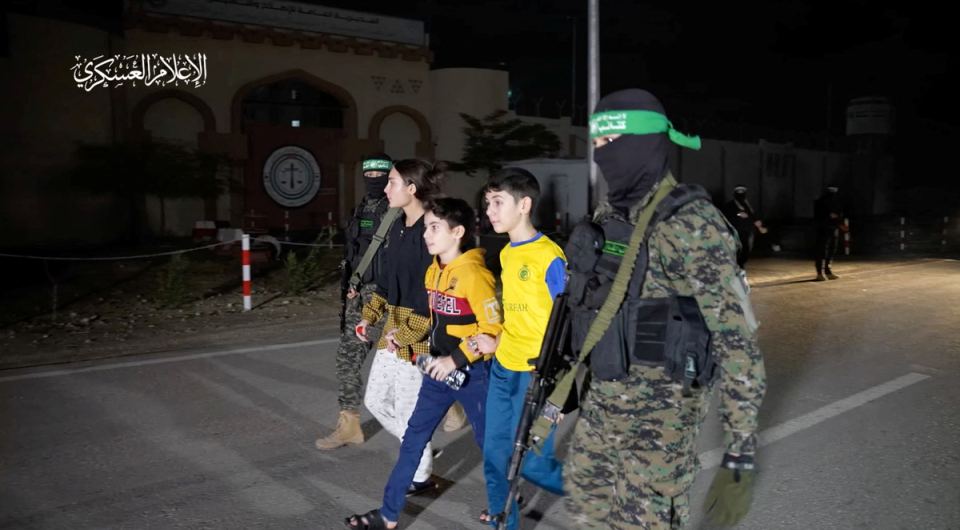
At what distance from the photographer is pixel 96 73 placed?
64.8 feet

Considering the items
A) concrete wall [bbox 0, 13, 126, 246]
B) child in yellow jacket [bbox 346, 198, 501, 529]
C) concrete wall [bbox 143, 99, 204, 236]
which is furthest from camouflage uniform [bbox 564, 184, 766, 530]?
concrete wall [bbox 143, 99, 204, 236]

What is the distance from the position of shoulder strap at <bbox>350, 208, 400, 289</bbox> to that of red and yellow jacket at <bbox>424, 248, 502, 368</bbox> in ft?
2.73

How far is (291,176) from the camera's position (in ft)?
84.1

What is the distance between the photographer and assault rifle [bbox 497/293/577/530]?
105 inches

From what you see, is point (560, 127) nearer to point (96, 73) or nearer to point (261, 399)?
point (96, 73)

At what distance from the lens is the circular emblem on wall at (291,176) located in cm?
2523

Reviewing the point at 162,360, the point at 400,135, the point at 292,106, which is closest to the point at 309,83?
the point at 292,106

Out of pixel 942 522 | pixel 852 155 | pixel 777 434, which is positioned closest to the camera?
pixel 942 522

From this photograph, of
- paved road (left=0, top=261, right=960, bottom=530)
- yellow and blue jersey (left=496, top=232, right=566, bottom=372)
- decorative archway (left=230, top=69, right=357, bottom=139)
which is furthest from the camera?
decorative archway (left=230, top=69, right=357, bottom=139)

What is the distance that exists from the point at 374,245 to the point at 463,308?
110 centimetres

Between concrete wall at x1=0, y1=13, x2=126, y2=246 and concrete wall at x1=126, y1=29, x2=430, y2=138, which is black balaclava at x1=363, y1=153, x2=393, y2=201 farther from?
concrete wall at x1=126, y1=29, x2=430, y2=138

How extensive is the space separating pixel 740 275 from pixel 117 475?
3.74 meters

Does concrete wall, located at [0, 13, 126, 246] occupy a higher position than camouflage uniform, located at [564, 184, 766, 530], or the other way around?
concrete wall, located at [0, 13, 126, 246]

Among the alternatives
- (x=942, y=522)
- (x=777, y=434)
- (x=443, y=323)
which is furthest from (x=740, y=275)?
(x=777, y=434)
